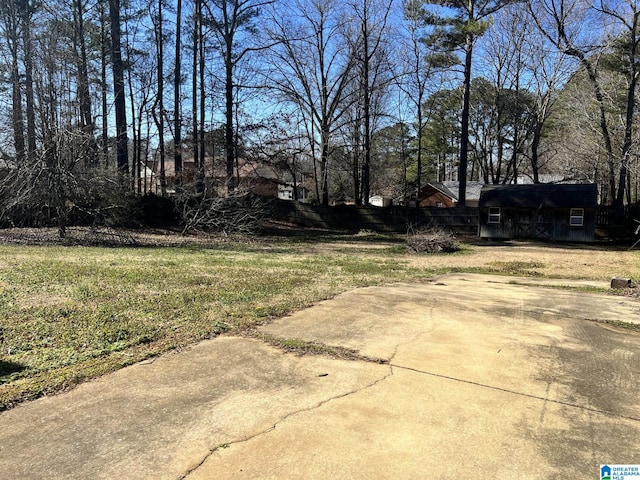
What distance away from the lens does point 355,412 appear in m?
3.19

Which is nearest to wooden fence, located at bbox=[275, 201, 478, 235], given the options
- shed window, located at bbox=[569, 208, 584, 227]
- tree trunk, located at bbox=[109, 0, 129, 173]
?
shed window, located at bbox=[569, 208, 584, 227]

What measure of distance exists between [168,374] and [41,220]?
16871 millimetres

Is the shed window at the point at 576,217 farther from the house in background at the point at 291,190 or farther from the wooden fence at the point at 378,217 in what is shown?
the house in background at the point at 291,190

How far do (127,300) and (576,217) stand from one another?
23.6m

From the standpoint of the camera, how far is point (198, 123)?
86.7 ft

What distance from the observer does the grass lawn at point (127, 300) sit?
13.4 ft

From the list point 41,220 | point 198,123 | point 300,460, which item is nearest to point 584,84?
point 198,123

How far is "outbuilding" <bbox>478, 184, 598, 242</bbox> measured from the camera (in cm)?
2348

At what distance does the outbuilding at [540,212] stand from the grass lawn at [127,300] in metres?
11.9

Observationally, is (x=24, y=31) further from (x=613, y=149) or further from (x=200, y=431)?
(x=613, y=149)

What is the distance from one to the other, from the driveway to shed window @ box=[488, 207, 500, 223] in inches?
827

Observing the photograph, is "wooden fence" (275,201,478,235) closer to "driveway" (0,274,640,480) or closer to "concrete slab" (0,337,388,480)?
"driveway" (0,274,640,480)

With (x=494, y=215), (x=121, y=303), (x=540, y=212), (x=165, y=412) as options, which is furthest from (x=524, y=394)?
(x=494, y=215)

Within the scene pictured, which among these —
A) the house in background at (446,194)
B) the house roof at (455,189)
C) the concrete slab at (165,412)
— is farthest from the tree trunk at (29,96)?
the house roof at (455,189)
